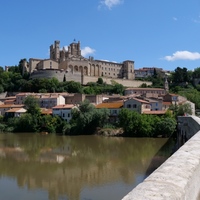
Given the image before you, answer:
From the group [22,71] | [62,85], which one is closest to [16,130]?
[62,85]

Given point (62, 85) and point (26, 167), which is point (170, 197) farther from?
point (62, 85)

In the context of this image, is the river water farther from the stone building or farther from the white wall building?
the stone building

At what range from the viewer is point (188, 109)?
4550 centimetres

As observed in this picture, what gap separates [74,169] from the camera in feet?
74.0

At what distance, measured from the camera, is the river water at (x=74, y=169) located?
633 inches

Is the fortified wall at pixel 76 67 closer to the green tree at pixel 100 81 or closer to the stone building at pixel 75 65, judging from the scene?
the stone building at pixel 75 65

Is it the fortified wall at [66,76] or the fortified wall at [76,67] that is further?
the fortified wall at [76,67]

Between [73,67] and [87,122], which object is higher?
[73,67]

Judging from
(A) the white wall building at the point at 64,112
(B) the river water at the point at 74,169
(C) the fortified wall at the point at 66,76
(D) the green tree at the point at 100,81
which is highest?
(C) the fortified wall at the point at 66,76

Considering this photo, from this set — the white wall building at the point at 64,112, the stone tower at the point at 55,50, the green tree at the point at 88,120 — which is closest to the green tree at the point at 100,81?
the stone tower at the point at 55,50

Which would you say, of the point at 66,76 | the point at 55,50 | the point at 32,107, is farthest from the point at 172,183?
the point at 55,50

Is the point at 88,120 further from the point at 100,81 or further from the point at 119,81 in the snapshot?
the point at 119,81

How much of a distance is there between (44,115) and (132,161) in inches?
1268

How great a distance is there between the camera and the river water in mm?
16078
